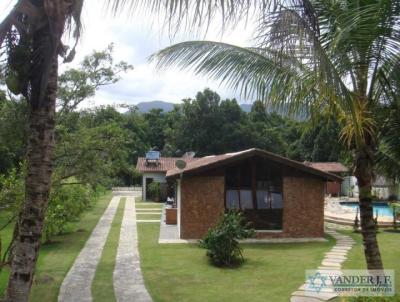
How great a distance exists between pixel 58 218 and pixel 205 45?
11756mm

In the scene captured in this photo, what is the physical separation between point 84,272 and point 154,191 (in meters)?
27.5

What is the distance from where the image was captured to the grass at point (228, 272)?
962cm

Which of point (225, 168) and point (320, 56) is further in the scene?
point (225, 168)

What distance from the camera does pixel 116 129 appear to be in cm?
1828

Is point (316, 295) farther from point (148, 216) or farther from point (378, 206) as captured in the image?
point (378, 206)

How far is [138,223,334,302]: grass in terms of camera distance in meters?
9.62

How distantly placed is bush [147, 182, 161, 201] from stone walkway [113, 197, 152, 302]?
19275 mm

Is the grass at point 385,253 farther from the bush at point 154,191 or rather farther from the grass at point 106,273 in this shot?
the bush at point 154,191

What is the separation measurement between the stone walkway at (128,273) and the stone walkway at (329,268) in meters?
2.89

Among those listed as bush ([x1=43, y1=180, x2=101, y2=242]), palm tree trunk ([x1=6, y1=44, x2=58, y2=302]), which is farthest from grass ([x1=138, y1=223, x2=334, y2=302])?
palm tree trunk ([x1=6, y1=44, x2=58, y2=302])

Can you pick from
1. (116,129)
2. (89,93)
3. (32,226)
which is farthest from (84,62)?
(32,226)

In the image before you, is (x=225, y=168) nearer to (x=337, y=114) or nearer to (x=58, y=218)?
(x=58, y=218)

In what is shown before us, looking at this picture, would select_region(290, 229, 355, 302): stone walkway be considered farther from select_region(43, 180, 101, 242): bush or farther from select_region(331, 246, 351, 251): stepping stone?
select_region(43, 180, 101, 242): bush

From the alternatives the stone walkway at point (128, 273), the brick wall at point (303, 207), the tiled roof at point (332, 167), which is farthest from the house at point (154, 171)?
the brick wall at point (303, 207)
